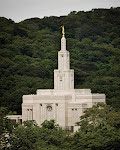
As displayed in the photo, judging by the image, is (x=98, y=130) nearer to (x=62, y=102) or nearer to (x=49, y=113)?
(x=62, y=102)

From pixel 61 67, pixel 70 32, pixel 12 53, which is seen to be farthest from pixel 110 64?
pixel 61 67

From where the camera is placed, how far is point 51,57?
505 feet

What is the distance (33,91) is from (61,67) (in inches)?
541

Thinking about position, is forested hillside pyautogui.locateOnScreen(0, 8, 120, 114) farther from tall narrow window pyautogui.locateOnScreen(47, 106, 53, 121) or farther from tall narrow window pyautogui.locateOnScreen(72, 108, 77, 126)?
tall narrow window pyautogui.locateOnScreen(47, 106, 53, 121)

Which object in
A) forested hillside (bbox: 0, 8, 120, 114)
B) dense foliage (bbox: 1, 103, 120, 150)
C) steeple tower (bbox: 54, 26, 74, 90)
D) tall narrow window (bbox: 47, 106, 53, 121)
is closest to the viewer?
dense foliage (bbox: 1, 103, 120, 150)

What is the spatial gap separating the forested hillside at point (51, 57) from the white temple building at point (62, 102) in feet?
24.5

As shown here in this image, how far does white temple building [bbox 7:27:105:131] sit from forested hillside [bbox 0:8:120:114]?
7463 mm

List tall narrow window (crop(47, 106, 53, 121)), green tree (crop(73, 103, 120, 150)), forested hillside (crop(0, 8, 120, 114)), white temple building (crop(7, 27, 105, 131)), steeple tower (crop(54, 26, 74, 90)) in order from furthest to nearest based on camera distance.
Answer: forested hillside (crop(0, 8, 120, 114)) < steeple tower (crop(54, 26, 74, 90)) < tall narrow window (crop(47, 106, 53, 121)) < white temple building (crop(7, 27, 105, 131)) < green tree (crop(73, 103, 120, 150))

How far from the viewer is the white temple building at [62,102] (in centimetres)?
8369

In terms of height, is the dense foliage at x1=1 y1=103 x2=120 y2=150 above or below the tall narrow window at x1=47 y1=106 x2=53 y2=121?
below

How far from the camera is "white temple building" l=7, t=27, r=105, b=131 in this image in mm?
83688

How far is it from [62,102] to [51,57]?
2778 inches

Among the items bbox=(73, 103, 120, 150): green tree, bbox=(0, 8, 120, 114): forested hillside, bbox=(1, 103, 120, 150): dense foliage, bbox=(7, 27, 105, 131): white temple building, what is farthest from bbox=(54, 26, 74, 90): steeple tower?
bbox=(1, 103, 120, 150): dense foliage

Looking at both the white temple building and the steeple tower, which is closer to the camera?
the white temple building
